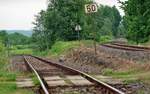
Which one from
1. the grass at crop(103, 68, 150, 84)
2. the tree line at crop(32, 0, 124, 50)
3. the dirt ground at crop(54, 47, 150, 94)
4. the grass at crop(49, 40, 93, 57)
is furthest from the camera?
the tree line at crop(32, 0, 124, 50)

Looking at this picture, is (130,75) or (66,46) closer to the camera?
(130,75)

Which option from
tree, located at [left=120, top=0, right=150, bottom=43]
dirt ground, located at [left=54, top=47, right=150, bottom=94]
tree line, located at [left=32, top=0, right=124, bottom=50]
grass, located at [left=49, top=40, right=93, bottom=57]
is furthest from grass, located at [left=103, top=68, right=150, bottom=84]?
tree line, located at [left=32, top=0, right=124, bottom=50]

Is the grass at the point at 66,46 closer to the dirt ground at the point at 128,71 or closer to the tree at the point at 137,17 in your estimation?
the tree at the point at 137,17

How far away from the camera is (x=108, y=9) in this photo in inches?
6870

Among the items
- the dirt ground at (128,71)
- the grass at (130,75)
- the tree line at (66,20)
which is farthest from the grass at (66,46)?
the grass at (130,75)

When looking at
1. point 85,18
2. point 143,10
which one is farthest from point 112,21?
point 143,10

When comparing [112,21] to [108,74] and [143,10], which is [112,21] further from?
[108,74]

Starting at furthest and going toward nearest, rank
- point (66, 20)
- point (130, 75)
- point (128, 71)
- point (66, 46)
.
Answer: point (66, 20) → point (66, 46) → point (128, 71) → point (130, 75)

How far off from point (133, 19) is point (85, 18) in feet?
135

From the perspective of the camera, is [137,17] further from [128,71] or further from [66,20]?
[66,20]

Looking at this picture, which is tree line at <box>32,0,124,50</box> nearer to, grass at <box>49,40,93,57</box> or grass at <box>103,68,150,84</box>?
grass at <box>49,40,93,57</box>

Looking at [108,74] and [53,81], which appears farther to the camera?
[108,74]

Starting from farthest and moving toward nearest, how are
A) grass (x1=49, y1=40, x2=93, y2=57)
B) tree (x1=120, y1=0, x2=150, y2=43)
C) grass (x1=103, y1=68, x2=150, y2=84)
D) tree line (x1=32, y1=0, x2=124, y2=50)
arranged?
tree line (x1=32, y1=0, x2=124, y2=50) → grass (x1=49, y1=40, x2=93, y2=57) → tree (x1=120, y1=0, x2=150, y2=43) → grass (x1=103, y1=68, x2=150, y2=84)

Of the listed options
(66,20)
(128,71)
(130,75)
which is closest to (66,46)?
(66,20)
